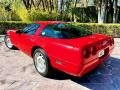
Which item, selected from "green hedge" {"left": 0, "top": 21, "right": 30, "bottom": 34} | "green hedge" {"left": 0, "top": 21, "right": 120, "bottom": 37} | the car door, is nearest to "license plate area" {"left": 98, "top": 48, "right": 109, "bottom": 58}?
the car door

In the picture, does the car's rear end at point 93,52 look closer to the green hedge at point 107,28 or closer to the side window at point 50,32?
the side window at point 50,32

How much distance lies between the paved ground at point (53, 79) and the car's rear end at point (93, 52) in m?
0.50

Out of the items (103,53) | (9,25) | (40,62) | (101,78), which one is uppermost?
(9,25)

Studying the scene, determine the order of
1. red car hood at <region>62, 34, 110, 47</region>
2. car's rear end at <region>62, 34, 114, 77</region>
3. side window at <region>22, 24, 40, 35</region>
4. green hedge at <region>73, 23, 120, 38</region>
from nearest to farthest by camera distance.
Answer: car's rear end at <region>62, 34, 114, 77</region>, red car hood at <region>62, 34, 110, 47</region>, side window at <region>22, 24, 40, 35</region>, green hedge at <region>73, 23, 120, 38</region>

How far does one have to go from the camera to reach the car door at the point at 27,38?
5.93 metres

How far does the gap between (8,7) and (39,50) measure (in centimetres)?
1278

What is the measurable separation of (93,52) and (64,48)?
25.9 inches

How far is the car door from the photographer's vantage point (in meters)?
5.93

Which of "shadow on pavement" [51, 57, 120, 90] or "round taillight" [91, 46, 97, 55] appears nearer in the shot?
"round taillight" [91, 46, 97, 55]

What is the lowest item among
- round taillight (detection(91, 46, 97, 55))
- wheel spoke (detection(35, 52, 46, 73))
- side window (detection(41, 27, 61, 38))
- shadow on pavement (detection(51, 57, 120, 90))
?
shadow on pavement (detection(51, 57, 120, 90))

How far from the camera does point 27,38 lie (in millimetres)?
6121

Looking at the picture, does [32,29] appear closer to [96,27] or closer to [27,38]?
[27,38]

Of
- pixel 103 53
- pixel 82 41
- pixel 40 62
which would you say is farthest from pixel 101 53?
pixel 40 62

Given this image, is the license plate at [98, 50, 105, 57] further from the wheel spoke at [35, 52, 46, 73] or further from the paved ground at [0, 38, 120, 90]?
the wheel spoke at [35, 52, 46, 73]
